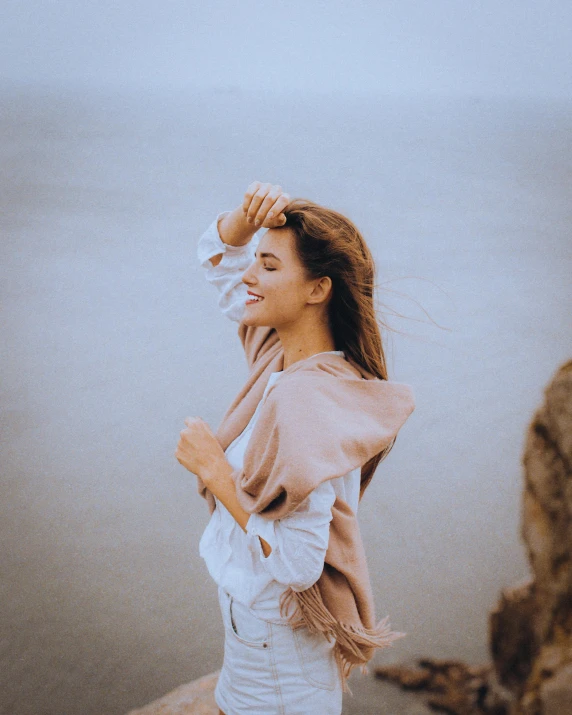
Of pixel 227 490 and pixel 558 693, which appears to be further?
pixel 227 490

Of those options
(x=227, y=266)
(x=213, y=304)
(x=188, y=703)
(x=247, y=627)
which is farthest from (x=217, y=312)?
(x=247, y=627)

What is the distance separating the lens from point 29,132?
2602 millimetres

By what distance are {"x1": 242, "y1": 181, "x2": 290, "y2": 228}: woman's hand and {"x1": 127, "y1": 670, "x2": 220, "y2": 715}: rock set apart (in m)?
1.09

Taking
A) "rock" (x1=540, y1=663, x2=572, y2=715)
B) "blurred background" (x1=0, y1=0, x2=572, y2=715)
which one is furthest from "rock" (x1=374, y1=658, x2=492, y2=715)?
"rock" (x1=540, y1=663, x2=572, y2=715)

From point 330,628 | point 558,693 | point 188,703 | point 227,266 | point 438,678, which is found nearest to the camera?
point 558,693

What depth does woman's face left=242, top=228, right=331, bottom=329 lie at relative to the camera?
947 mm

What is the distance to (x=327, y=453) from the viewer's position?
2.68 ft

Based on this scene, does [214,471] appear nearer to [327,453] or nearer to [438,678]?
[327,453]

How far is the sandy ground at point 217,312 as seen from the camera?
215 centimetres

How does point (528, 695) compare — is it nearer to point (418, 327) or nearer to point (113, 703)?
point (113, 703)

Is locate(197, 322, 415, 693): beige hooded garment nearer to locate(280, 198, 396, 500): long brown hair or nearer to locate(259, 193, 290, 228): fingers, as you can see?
locate(280, 198, 396, 500): long brown hair

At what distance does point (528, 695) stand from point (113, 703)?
1568 millimetres

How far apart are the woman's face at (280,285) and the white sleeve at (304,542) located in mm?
235

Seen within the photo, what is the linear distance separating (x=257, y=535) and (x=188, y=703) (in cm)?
87
